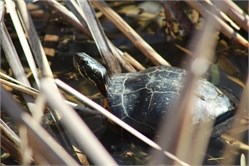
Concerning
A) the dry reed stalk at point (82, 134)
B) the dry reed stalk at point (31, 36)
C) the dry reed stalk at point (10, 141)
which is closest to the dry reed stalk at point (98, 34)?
the dry reed stalk at point (31, 36)

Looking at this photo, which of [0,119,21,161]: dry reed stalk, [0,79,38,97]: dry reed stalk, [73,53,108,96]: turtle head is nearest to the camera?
[0,119,21,161]: dry reed stalk

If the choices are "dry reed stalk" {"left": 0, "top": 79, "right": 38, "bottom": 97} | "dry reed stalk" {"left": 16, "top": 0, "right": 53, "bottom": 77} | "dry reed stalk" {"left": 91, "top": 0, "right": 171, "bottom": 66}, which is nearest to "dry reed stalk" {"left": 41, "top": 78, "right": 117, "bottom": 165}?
"dry reed stalk" {"left": 0, "top": 79, "right": 38, "bottom": 97}

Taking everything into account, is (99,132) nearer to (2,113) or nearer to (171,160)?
(2,113)

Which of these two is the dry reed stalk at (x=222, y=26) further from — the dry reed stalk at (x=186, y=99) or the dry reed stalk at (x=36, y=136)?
the dry reed stalk at (x=36, y=136)

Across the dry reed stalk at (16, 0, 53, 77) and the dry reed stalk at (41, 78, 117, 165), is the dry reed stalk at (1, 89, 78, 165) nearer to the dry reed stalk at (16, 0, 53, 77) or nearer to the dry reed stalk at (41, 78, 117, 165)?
the dry reed stalk at (41, 78, 117, 165)

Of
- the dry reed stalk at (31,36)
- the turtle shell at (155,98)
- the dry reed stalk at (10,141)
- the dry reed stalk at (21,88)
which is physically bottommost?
the turtle shell at (155,98)

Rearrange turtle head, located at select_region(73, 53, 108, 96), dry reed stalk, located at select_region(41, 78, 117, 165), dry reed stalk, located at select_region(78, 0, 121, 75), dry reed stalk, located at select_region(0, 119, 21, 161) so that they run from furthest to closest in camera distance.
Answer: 1. turtle head, located at select_region(73, 53, 108, 96)
2. dry reed stalk, located at select_region(78, 0, 121, 75)
3. dry reed stalk, located at select_region(0, 119, 21, 161)
4. dry reed stalk, located at select_region(41, 78, 117, 165)

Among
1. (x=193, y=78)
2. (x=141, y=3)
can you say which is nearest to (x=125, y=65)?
(x=141, y=3)

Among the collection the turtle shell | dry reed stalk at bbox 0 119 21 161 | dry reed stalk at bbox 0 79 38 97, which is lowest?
the turtle shell

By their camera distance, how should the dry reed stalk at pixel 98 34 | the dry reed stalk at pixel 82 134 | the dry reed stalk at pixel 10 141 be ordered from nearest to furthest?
the dry reed stalk at pixel 82 134 < the dry reed stalk at pixel 10 141 < the dry reed stalk at pixel 98 34
